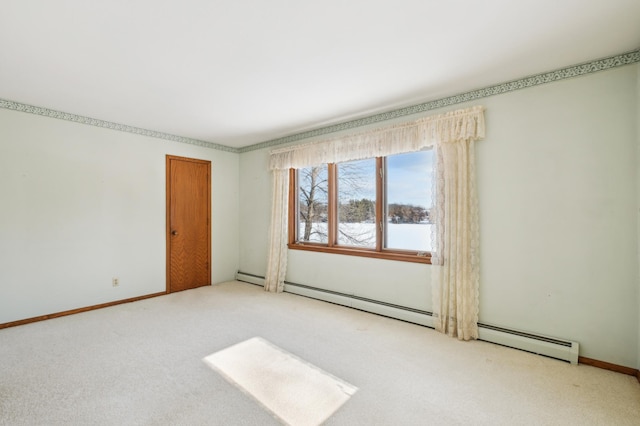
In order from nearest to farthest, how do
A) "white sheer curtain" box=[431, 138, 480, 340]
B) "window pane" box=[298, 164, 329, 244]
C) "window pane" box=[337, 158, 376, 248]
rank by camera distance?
"white sheer curtain" box=[431, 138, 480, 340], "window pane" box=[337, 158, 376, 248], "window pane" box=[298, 164, 329, 244]

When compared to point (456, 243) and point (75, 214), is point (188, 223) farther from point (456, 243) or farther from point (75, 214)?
point (456, 243)

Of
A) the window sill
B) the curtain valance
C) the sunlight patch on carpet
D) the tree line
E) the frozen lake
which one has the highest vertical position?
the curtain valance

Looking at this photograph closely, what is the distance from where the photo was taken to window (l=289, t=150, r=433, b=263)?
3344 millimetres

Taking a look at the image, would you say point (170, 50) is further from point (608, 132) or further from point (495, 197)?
point (608, 132)

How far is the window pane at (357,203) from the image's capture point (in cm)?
374

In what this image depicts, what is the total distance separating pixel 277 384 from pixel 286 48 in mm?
2424

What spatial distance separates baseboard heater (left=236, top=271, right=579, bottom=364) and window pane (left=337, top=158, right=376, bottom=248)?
0.73 metres

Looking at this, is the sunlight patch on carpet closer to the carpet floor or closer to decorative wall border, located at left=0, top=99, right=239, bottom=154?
the carpet floor

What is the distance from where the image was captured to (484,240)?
2822 millimetres

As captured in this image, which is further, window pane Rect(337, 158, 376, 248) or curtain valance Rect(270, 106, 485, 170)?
window pane Rect(337, 158, 376, 248)

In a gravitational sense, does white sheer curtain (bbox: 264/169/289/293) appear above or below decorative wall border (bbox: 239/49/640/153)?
below

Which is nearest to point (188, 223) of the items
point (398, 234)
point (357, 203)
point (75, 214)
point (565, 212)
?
point (75, 214)

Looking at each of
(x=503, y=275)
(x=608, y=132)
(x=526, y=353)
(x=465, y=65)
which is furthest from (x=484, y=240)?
(x=465, y=65)

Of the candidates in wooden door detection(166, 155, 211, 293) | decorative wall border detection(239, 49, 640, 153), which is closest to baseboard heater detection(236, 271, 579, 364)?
wooden door detection(166, 155, 211, 293)
